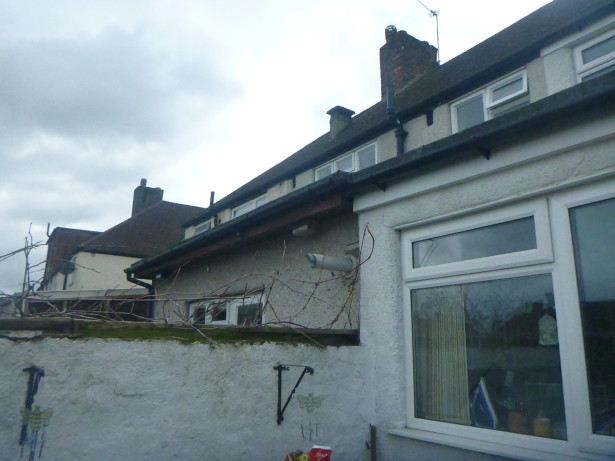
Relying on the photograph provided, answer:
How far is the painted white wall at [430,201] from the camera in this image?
120 inches

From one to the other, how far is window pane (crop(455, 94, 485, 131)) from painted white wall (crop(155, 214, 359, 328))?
4.81 metres

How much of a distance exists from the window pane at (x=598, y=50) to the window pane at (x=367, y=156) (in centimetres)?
433

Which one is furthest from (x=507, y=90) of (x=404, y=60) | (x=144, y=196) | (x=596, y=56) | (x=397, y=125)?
(x=144, y=196)

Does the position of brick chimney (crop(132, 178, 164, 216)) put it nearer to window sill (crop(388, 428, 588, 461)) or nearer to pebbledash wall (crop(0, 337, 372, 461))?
pebbledash wall (crop(0, 337, 372, 461))

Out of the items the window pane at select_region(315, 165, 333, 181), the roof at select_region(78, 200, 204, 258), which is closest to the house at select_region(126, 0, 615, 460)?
the window pane at select_region(315, 165, 333, 181)

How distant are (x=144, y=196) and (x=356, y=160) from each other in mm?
19573

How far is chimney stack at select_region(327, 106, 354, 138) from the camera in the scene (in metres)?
13.1

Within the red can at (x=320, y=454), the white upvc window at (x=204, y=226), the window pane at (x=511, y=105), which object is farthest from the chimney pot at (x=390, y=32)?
the red can at (x=320, y=454)

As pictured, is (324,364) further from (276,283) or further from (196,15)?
(196,15)

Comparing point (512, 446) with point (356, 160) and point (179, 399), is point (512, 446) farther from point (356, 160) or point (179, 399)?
point (356, 160)

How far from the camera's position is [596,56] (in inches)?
287

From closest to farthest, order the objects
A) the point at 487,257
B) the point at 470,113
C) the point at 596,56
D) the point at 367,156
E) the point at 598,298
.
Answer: the point at 598,298
the point at 487,257
the point at 596,56
the point at 470,113
the point at 367,156

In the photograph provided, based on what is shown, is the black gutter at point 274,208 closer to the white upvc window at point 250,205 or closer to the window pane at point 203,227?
the white upvc window at point 250,205

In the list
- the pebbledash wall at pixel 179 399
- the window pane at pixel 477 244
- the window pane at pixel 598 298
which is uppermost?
the window pane at pixel 477 244
